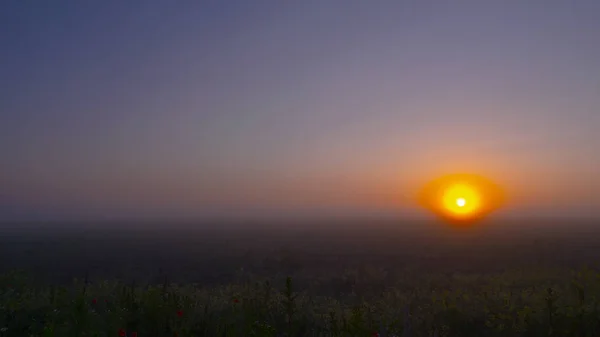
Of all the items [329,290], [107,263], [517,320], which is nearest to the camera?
[517,320]

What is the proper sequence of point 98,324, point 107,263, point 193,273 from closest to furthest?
point 98,324 → point 193,273 → point 107,263

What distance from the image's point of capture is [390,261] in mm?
46094

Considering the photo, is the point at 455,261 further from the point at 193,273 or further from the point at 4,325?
the point at 4,325

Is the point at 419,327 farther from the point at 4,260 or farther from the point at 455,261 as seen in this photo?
the point at 4,260

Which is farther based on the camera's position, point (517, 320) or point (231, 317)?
point (517, 320)

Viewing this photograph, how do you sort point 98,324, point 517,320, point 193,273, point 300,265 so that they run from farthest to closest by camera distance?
point 300,265, point 193,273, point 517,320, point 98,324

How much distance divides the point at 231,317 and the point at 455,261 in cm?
3829

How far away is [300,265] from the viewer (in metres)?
43.6

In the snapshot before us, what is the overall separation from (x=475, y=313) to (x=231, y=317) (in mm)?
6833

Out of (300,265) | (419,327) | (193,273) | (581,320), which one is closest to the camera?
(581,320)

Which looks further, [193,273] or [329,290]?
[193,273]

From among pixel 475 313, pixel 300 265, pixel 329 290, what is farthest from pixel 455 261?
pixel 475 313

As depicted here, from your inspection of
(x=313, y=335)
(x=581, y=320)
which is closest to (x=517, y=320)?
(x=581, y=320)

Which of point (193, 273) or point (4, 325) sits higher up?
point (4, 325)
